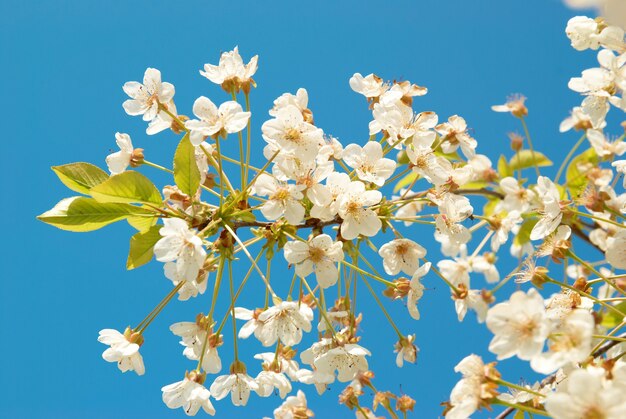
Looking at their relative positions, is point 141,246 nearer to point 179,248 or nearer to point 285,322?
point 179,248

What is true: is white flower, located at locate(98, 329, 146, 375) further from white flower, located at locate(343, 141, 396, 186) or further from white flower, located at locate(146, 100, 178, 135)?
white flower, located at locate(343, 141, 396, 186)

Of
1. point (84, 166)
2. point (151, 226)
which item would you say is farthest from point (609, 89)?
point (84, 166)

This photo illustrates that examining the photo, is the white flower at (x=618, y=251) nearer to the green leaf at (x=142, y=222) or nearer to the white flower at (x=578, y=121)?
the white flower at (x=578, y=121)

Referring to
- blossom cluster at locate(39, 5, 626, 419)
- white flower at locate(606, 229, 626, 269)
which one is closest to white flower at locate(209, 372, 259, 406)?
blossom cluster at locate(39, 5, 626, 419)

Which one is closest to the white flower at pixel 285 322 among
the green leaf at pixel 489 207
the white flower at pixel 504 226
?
the white flower at pixel 504 226

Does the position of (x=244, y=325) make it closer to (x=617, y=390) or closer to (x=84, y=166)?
(x=84, y=166)

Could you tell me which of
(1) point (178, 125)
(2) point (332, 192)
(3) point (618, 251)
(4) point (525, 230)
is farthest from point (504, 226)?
(1) point (178, 125)
